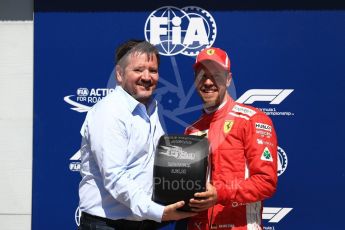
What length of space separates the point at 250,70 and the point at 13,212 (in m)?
1.85

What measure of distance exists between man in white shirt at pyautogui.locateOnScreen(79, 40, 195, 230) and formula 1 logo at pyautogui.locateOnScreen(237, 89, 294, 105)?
1447 mm

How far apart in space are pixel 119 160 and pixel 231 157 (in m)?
0.43

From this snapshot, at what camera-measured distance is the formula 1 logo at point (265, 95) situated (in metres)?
3.48

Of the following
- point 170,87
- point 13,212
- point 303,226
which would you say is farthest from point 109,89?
point 303,226

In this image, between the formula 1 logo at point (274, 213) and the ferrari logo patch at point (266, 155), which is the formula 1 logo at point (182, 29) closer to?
the formula 1 logo at point (274, 213)

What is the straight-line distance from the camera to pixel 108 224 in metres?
2.05

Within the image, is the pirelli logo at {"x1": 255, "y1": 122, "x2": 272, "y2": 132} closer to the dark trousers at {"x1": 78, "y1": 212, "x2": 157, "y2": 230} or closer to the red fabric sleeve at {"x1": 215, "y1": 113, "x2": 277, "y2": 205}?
the red fabric sleeve at {"x1": 215, "y1": 113, "x2": 277, "y2": 205}

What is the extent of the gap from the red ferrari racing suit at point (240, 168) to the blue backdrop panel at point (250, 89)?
1341mm

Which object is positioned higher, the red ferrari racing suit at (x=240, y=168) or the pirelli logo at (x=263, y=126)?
→ the pirelli logo at (x=263, y=126)

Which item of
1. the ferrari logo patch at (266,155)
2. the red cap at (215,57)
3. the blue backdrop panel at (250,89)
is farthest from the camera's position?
the blue backdrop panel at (250,89)

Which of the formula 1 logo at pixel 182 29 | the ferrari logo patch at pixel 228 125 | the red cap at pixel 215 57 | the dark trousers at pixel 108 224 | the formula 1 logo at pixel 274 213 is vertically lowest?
the formula 1 logo at pixel 274 213

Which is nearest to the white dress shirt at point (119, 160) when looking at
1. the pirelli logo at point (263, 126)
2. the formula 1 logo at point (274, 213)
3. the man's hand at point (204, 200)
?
the man's hand at point (204, 200)

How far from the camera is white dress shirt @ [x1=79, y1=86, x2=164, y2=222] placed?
1942 millimetres

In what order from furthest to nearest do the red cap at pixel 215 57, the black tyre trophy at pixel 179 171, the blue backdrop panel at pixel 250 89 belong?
the blue backdrop panel at pixel 250 89, the red cap at pixel 215 57, the black tyre trophy at pixel 179 171
